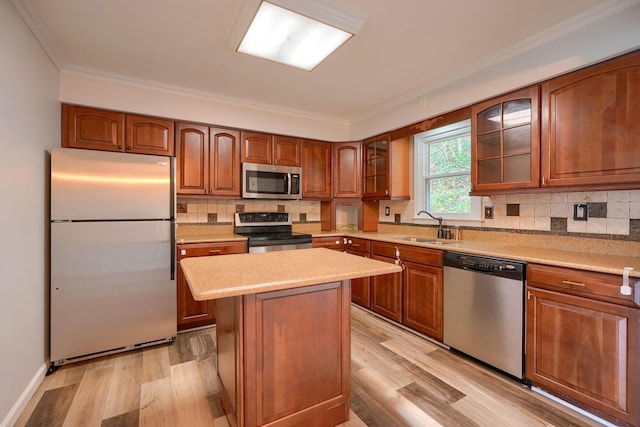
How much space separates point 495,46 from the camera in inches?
86.5

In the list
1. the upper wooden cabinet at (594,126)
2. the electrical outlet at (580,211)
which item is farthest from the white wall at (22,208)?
the electrical outlet at (580,211)

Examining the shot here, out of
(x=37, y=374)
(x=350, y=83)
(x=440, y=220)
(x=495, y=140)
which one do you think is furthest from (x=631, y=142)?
(x=37, y=374)

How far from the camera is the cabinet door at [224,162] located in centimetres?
323

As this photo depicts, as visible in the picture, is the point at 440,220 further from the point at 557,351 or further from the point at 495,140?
the point at 557,351

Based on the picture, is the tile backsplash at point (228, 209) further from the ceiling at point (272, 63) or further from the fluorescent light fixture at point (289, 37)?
the fluorescent light fixture at point (289, 37)

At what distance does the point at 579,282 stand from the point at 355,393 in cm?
151

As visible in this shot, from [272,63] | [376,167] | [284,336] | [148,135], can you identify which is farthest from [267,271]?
[376,167]

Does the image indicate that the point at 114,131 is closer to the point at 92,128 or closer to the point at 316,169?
the point at 92,128

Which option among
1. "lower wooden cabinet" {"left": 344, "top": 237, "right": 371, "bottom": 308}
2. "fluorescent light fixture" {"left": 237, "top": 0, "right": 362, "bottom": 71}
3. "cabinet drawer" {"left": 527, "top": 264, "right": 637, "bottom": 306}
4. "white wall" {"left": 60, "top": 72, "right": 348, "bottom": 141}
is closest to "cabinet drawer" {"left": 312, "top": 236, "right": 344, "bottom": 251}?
"lower wooden cabinet" {"left": 344, "top": 237, "right": 371, "bottom": 308}

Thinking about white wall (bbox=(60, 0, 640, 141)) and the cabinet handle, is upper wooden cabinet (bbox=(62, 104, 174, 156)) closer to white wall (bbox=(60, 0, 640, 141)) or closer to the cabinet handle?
white wall (bbox=(60, 0, 640, 141))

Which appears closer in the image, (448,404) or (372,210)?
(448,404)

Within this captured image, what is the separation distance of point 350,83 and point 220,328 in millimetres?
2482

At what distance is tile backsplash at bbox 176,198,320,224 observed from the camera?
3387 mm

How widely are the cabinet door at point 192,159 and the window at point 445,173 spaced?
2.50 meters
